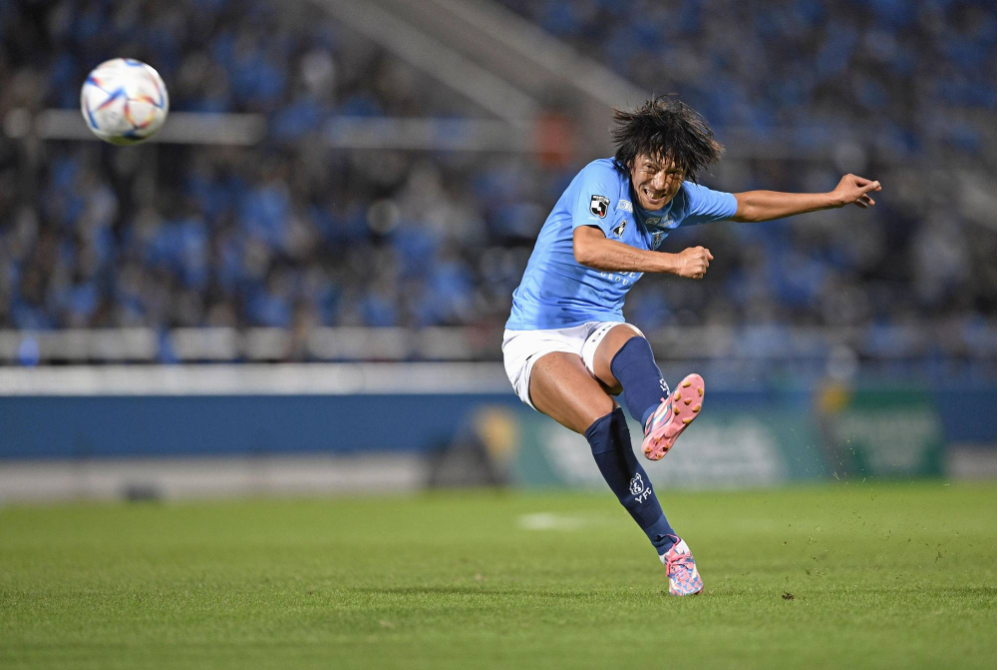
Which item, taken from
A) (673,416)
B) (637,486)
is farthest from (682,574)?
(673,416)

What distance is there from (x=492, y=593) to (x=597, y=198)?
1.99 metres

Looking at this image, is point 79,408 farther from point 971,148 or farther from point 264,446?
point 971,148

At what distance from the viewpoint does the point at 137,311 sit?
15.6 metres

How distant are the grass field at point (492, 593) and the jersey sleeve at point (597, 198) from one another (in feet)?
5.72

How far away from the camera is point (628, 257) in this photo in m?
5.43

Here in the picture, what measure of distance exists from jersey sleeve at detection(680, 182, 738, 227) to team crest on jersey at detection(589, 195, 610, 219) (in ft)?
2.52

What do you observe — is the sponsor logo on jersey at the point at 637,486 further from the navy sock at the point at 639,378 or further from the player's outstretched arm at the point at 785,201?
the player's outstretched arm at the point at 785,201

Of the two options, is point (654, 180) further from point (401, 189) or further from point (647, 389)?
point (401, 189)

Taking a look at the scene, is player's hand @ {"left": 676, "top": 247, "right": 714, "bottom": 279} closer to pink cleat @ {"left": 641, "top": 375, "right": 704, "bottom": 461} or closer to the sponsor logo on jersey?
pink cleat @ {"left": 641, "top": 375, "right": 704, "bottom": 461}

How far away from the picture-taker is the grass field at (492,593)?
421 cm

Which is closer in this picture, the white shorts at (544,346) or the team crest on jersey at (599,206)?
the team crest on jersey at (599,206)

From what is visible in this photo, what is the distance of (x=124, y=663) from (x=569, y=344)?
2.82 m

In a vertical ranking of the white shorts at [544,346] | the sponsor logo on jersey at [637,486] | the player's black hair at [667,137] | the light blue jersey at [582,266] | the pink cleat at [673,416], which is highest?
the player's black hair at [667,137]

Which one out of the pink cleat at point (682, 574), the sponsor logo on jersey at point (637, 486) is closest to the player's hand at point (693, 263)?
the sponsor logo on jersey at point (637, 486)
